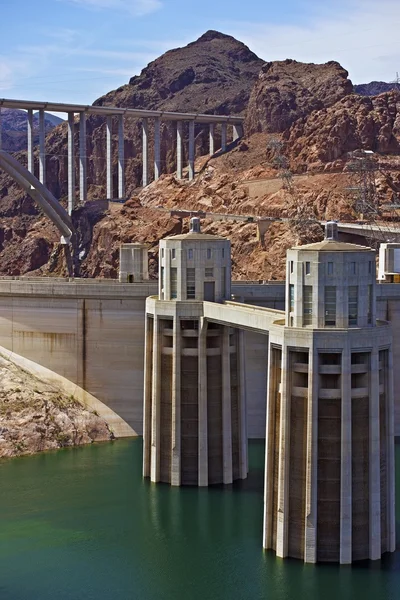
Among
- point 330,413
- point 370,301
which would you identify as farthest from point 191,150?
point 330,413

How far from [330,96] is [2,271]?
48012mm

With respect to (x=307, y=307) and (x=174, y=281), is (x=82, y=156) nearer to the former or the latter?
(x=174, y=281)

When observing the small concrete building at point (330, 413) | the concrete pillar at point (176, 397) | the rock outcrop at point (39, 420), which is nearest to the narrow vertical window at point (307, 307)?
the small concrete building at point (330, 413)

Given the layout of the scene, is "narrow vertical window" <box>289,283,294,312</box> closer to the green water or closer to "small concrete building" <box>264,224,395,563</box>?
"small concrete building" <box>264,224,395,563</box>

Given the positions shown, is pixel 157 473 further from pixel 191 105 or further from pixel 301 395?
pixel 191 105

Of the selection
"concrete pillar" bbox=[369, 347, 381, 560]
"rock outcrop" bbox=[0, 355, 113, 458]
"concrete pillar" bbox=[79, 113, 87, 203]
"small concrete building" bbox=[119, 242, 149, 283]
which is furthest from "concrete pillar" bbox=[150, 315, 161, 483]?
"concrete pillar" bbox=[79, 113, 87, 203]

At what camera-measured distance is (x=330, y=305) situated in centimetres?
4491

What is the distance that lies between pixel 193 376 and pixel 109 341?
12787 mm

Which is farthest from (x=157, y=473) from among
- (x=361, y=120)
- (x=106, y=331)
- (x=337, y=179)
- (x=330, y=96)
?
(x=330, y=96)

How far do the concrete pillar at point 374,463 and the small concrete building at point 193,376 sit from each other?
13.1m

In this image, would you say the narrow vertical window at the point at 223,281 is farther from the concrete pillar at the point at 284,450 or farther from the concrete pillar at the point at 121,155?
the concrete pillar at the point at 121,155

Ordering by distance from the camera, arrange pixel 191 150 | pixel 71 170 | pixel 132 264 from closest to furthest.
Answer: pixel 132 264 < pixel 71 170 < pixel 191 150

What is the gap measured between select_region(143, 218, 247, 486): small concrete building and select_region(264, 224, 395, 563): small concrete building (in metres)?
11.6

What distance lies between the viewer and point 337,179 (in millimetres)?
122188
